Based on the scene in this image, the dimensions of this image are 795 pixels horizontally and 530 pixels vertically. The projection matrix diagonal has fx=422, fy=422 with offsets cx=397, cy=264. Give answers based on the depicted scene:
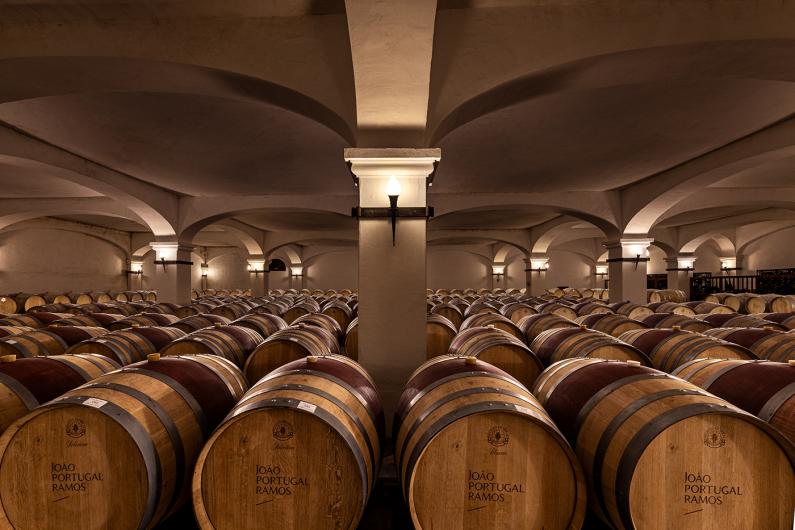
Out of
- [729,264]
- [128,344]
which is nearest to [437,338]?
[128,344]

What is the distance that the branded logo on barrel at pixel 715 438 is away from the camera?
1.87 meters

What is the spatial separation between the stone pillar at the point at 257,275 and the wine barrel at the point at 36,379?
1572 cm

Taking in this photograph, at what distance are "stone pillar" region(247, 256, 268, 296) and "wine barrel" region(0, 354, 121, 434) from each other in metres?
15.7

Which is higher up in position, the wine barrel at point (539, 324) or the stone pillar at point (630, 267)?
the stone pillar at point (630, 267)

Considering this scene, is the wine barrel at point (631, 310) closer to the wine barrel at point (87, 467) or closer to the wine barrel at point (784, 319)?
the wine barrel at point (784, 319)

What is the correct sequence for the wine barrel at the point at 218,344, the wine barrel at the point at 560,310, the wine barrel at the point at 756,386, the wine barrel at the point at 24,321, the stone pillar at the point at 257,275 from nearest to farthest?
1. the wine barrel at the point at 756,386
2. the wine barrel at the point at 218,344
3. the wine barrel at the point at 24,321
4. the wine barrel at the point at 560,310
5. the stone pillar at the point at 257,275

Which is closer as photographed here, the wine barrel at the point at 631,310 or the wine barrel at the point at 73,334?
the wine barrel at the point at 73,334

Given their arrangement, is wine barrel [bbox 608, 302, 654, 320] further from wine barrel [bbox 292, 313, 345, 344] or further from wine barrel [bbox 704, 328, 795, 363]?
wine barrel [bbox 292, 313, 345, 344]

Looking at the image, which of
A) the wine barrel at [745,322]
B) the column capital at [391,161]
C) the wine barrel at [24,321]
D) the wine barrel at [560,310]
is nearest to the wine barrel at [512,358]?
the column capital at [391,161]

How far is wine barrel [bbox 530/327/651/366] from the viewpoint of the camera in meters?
3.61

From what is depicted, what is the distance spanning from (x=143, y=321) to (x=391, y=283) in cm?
443

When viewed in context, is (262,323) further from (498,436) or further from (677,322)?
(677,322)

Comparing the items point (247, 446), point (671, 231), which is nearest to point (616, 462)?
point (247, 446)

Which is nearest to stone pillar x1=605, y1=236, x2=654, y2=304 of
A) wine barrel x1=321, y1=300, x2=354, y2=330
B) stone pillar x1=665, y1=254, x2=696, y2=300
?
wine barrel x1=321, y1=300, x2=354, y2=330
